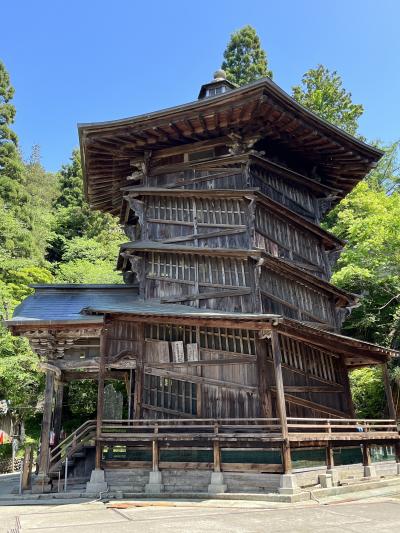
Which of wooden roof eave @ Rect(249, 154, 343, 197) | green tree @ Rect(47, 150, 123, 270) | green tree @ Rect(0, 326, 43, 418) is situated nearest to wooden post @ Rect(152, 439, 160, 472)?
wooden roof eave @ Rect(249, 154, 343, 197)

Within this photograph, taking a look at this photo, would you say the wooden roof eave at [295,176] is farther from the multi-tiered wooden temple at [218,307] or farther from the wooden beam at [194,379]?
the wooden beam at [194,379]

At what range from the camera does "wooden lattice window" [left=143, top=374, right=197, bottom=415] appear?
12.4 m

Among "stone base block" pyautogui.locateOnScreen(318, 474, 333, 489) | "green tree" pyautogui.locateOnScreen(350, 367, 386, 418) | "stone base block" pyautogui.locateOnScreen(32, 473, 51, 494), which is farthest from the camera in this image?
"green tree" pyautogui.locateOnScreen(350, 367, 386, 418)

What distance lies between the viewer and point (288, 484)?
944cm

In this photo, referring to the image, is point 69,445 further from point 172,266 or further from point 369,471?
point 369,471

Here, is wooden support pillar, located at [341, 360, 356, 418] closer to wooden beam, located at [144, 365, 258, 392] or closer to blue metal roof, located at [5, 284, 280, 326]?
wooden beam, located at [144, 365, 258, 392]

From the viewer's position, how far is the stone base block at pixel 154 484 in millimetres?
10430

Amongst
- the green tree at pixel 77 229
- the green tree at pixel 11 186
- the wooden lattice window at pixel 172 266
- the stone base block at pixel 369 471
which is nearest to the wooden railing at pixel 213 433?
the stone base block at pixel 369 471

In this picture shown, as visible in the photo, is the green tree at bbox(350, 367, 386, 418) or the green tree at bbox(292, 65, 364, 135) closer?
the green tree at bbox(350, 367, 386, 418)

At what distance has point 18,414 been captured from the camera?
25156 millimetres

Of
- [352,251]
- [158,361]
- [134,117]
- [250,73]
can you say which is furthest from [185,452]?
[250,73]

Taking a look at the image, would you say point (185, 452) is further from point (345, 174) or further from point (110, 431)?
point (345, 174)

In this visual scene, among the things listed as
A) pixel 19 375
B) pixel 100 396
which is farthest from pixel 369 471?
pixel 19 375

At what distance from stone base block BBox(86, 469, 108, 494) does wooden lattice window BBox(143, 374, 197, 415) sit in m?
2.36
